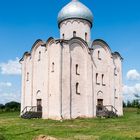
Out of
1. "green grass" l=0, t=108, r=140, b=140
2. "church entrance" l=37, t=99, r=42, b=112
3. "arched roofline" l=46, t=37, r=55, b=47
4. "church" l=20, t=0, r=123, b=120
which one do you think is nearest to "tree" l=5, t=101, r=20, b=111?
"church" l=20, t=0, r=123, b=120

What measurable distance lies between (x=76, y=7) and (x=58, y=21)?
8.99ft

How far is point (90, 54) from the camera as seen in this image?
33.1m

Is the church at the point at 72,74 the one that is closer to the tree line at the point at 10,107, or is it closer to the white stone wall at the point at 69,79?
the white stone wall at the point at 69,79

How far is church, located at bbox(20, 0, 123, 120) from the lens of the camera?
1203 inches

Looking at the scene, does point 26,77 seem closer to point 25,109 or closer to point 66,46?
point 25,109

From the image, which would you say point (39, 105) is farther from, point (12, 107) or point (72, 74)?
point (12, 107)

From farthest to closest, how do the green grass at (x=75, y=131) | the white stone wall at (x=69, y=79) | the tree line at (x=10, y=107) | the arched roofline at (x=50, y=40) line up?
the tree line at (x=10, y=107), the arched roofline at (x=50, y=40), the white stone wall at (x=69, y=79), the green grass at (x=75, y=131)

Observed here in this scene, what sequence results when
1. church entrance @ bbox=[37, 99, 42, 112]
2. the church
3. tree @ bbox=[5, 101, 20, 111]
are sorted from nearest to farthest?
1. the church
2. church entrance @ bbox=[37, 99, 42, 112]
3. tree @ bbox=[5, 101, 20, 111]

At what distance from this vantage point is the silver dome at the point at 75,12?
34750mm

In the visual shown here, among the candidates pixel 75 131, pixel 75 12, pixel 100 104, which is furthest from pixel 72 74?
pixel 75 131

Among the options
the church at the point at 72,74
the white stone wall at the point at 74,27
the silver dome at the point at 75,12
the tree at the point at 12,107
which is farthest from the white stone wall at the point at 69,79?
the tree at the point at 12,107

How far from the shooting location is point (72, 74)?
31.4 m

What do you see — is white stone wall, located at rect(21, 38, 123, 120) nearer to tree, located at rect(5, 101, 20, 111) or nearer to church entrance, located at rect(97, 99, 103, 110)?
church entrance, located at rect(97, 99, 103, 110)

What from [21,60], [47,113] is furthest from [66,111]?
[21,60]
